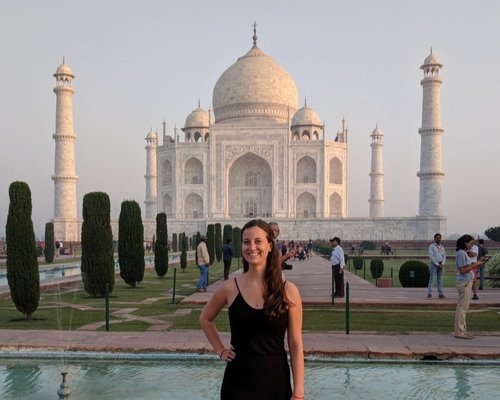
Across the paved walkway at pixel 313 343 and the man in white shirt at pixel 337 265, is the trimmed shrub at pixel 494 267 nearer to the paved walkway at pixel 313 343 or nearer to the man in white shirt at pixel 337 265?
the man in white shirt at pixel 337 265

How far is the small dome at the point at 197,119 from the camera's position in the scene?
45375 mm

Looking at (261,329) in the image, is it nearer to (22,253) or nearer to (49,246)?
(22,253)

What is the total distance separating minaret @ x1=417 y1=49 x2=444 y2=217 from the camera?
1441 inches

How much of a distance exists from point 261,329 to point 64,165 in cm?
3730

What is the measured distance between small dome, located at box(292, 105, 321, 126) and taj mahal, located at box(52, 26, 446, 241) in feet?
0.27

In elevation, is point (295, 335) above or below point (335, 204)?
below

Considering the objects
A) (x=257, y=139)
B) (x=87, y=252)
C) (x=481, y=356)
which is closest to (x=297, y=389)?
(x=481, y=356)

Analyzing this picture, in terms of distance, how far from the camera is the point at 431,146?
3662 cm

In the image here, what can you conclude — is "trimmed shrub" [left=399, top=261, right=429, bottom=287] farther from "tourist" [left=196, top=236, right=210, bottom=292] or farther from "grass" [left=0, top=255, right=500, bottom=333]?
"tourist" [left=196, top=236, right=210, bottom=292]

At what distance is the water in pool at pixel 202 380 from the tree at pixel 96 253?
16.1 feet

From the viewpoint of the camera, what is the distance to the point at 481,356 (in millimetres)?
4914

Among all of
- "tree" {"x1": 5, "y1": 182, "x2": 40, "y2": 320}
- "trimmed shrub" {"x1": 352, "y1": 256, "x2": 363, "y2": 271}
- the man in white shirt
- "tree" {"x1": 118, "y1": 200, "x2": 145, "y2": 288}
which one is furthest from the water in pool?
"trimmed shrub" {"x1": 352, "y1": 256, "x2": 363, "y2": 271}

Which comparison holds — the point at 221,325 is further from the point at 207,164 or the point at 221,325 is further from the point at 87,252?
the point at 207,164

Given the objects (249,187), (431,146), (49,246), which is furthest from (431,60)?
(49,246)
